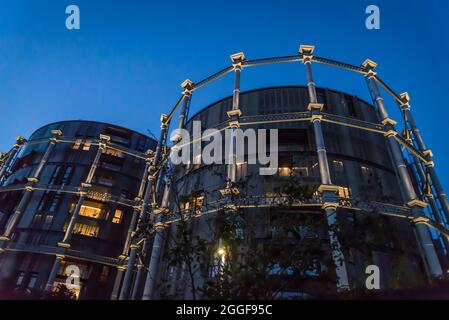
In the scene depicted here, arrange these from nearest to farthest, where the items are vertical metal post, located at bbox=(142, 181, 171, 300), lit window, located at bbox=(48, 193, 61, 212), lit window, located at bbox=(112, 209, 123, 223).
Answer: vertical metal post, located at bbox=(142, 181, 171, 300) → lit window, located at bbox=(48, 193, 61, 212) → lit window, located at bbox=(112, 209, 123, 223)

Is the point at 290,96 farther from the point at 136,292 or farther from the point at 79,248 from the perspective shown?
the point at 79,248

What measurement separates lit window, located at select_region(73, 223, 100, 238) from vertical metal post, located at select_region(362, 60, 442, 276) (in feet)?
121

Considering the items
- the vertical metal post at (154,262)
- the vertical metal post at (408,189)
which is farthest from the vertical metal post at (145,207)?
the vertical metal post at (408,189)

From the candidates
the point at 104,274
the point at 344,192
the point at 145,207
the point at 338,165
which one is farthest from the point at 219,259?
the point at 104,274

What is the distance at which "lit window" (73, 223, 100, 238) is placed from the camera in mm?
39031

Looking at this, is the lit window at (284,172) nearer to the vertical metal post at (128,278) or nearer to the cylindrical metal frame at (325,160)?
the cylindrical metal frame at (325,160)

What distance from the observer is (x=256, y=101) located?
2927 cm

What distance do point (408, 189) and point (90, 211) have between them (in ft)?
129

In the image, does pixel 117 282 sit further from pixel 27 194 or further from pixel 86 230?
pixel 27 194

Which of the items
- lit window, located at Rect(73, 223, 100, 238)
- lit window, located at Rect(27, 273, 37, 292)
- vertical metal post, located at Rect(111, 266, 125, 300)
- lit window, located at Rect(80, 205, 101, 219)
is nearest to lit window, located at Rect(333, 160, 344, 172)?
vertical metal post, located at Rect(111, 266, 125, 300)

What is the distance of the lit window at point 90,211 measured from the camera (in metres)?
41.5

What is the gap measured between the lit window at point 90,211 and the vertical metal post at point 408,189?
37.8 meters

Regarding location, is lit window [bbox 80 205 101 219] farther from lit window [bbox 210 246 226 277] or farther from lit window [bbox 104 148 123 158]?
lit window [bbox 210 246 226 277]

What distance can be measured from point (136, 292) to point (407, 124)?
31910 mm
